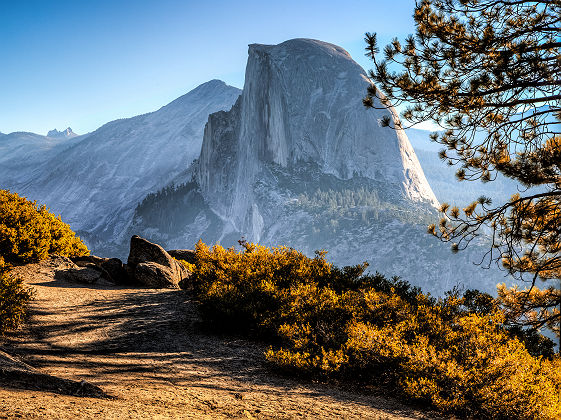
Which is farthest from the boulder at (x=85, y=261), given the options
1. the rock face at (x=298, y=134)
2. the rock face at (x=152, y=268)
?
the rock face at (x=298, y=134)

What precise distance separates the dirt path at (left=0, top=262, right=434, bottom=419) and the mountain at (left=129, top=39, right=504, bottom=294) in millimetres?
113836

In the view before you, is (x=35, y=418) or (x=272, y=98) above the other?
(x=272, y=98)

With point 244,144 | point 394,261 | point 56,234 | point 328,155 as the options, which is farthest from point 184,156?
point 56,234

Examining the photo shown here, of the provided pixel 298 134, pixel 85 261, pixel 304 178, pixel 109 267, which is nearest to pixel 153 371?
pixel 109 267

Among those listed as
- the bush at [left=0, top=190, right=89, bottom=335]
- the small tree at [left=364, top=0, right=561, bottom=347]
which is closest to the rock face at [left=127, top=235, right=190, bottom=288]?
the bush at [left=0, top=190, right=89, bottom=335]

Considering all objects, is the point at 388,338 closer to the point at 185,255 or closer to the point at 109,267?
the point at 109,267

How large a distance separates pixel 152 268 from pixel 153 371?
6917 millimetres

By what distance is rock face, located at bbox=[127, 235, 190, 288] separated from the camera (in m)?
11.6

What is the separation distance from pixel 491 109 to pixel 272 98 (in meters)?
138

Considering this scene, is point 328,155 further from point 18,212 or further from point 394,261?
point 18,212

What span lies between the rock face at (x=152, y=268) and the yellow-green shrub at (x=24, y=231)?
93.2 inches

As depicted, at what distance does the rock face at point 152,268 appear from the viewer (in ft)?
38.2

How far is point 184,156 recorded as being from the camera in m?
188

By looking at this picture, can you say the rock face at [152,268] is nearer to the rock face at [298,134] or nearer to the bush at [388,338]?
the bush at [388,338]
